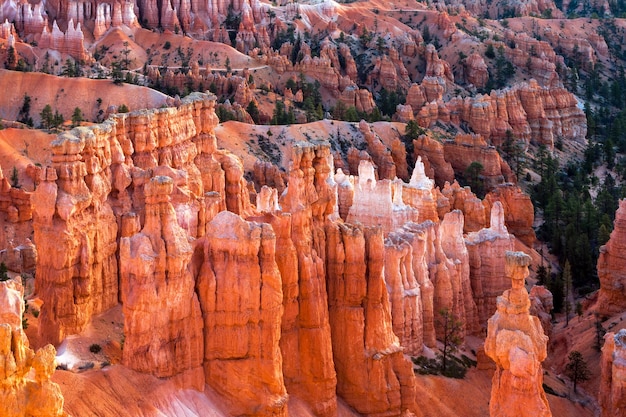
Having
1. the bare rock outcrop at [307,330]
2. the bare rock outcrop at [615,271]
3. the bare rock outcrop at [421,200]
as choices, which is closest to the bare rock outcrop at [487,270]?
the bare rock outcrop at [421,200]

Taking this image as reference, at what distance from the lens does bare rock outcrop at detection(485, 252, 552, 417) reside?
25.6m

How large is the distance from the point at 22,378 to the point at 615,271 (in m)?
38.3

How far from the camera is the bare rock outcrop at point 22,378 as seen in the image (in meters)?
18.5

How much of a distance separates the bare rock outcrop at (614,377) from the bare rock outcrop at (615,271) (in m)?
14.0

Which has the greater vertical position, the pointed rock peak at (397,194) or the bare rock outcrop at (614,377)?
the pointed rock peak at (397,194)

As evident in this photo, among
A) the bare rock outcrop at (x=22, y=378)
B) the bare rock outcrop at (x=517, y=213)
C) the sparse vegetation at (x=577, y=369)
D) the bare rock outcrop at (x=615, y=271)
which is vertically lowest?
the bare rock outcrop at (x=517, y=213)

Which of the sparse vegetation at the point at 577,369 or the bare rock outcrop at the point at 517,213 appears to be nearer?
the sparse vegetation at the point at 577,369

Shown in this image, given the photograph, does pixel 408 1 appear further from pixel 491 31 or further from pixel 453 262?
pixel 453 262

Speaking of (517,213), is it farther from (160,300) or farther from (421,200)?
(160,300)

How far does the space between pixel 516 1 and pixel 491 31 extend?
101 ft

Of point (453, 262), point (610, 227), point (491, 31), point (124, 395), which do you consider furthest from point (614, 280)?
point (491, 31)

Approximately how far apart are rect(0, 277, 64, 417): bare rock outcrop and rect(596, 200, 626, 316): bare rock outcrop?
122ft

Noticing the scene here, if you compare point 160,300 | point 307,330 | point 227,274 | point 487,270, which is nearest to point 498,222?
point 487,270

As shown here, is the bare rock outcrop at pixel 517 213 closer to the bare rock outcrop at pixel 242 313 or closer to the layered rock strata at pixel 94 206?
the layered rock strata at pixel 94 206
